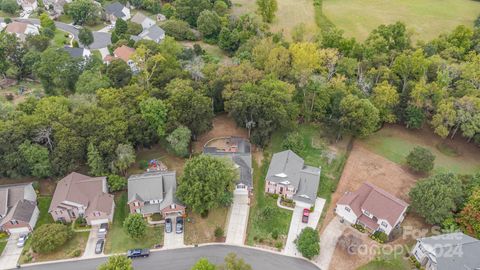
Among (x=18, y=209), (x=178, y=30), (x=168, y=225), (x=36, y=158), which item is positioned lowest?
(x=168, y=225)

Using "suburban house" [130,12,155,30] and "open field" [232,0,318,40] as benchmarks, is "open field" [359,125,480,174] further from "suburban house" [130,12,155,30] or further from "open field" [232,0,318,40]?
"suburban house" [130,12,155,30]

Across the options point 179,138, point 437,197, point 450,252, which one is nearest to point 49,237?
point 179,138

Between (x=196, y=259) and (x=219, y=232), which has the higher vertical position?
(x=219, y=232)

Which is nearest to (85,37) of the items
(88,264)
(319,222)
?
(88,264)

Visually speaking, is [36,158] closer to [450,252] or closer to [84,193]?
[84,193]

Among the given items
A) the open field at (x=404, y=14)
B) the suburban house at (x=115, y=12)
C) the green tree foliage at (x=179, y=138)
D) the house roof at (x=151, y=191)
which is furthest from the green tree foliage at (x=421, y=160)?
the suburban house at (x=115, y=12)

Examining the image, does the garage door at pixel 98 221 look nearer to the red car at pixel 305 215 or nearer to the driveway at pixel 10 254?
the driveway at pixel 10 254

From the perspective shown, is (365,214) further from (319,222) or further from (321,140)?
(321,140)
